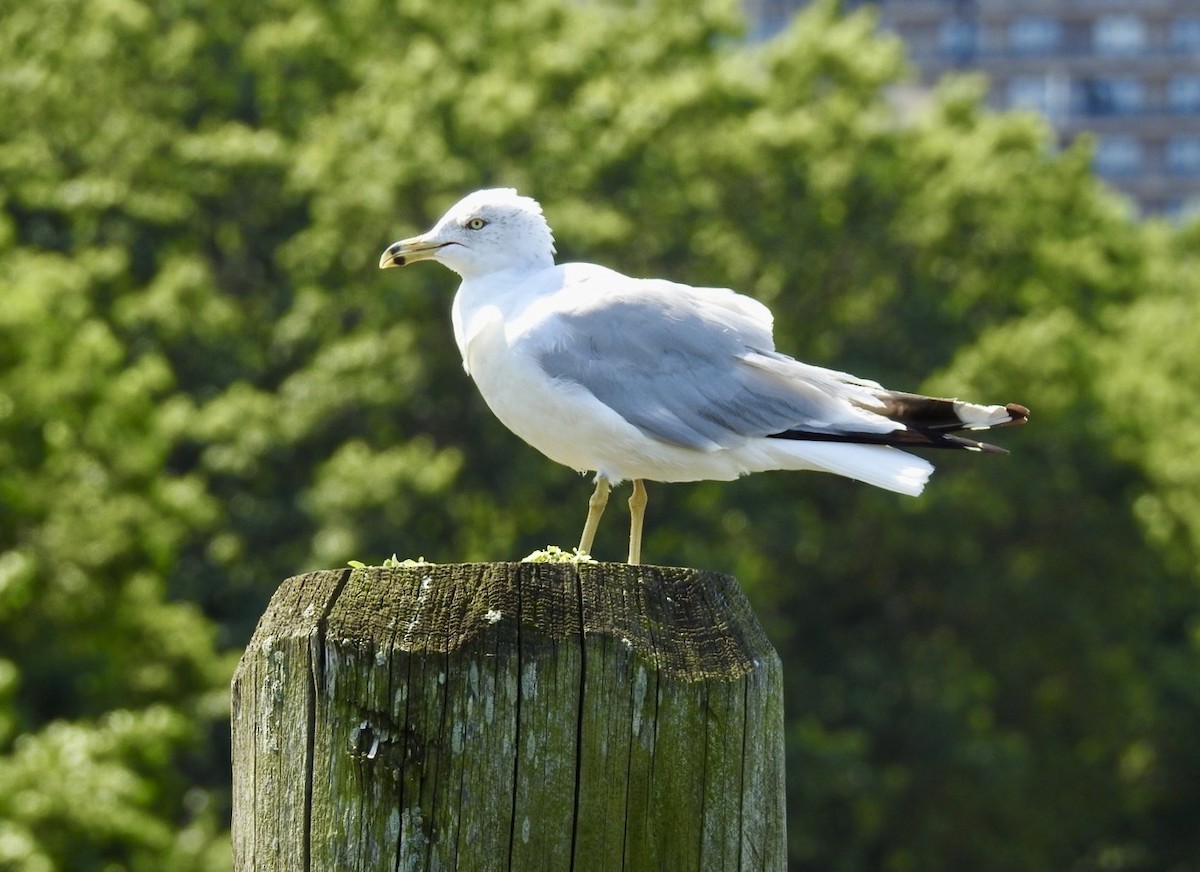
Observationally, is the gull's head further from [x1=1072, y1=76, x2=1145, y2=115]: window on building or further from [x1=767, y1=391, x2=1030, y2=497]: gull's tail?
[x1=1072, y1=76, x2=1145, y2=115]: window on building

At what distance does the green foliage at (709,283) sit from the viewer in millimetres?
24516

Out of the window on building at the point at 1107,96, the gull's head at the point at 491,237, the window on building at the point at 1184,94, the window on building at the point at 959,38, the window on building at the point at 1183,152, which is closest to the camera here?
the gull's head at the point at 491,237

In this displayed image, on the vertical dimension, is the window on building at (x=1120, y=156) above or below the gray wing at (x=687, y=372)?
above

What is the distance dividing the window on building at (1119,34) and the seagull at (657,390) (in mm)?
123218

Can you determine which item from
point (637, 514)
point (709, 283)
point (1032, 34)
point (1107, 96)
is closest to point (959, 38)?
point (1032, 34)

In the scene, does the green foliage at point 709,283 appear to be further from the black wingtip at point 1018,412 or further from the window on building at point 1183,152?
the window on building at point 1183,152

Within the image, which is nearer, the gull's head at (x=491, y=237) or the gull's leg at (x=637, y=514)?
the gull's leg at (x=637, y=514)

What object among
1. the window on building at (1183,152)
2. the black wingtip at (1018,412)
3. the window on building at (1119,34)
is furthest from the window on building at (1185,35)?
the black wingtip at (1018,412)

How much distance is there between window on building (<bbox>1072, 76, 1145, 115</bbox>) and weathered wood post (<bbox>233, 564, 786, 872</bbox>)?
125 metres

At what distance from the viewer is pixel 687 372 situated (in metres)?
6.79

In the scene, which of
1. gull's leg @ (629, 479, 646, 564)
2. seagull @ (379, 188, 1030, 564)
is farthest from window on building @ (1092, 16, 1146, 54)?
seagull @ (379, 188, 1030, 564)

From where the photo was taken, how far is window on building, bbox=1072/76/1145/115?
407 ft

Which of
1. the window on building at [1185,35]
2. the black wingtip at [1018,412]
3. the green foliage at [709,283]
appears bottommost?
the black wingtip at [1018,412]

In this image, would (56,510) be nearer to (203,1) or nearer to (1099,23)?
(203,1)
